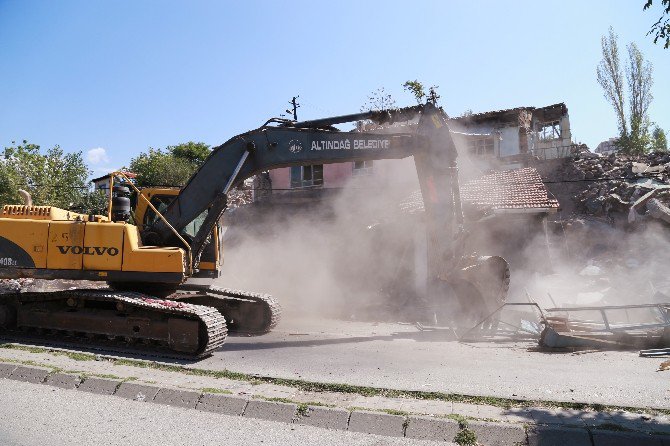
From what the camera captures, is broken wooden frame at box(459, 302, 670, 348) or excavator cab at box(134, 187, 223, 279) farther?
excavator cab at box(134, 187, 223, 279)

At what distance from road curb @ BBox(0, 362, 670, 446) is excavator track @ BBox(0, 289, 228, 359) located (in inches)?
71.8

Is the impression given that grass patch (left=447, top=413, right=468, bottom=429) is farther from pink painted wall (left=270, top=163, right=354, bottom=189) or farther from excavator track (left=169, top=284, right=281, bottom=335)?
pink painted wall (left=270, top=163, right=354, bottom=189)

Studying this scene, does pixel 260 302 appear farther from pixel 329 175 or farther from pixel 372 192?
pixel 329 175

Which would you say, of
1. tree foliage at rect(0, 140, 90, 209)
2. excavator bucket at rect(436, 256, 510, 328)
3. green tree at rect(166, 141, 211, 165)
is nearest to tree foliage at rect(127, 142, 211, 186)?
green tree at rect(166, 141, 211, 165)

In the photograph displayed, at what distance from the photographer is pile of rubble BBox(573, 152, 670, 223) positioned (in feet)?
68.0

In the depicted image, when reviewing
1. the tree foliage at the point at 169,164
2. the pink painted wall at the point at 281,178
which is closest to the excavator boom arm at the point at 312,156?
the pink painted wall at the point at 281,178

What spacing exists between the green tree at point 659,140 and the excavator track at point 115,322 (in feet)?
138

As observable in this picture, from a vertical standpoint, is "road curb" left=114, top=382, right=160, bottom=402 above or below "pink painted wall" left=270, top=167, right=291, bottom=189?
below

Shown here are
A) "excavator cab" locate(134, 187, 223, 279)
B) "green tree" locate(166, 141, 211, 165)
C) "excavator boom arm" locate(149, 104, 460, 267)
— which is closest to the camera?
"excavator boom arm" locate(149, 104, 460, 267)

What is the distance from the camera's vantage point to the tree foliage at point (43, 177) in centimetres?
2580

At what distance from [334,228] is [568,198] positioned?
1439 cm

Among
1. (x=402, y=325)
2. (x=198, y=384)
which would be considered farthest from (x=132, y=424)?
(x=402, y=325)

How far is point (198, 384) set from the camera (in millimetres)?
5648

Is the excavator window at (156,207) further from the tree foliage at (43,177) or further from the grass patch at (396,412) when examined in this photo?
the tree foliage at (43,177)
